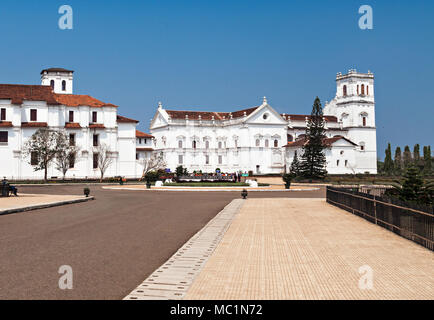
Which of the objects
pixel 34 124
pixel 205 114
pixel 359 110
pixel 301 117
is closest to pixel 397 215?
pixel 34 124

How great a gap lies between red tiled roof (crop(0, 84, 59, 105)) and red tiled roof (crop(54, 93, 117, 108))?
1.81 meters

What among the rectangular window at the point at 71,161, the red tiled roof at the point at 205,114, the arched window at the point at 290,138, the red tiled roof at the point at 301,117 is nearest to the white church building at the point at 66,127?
the rectangular window at the point at 71,161

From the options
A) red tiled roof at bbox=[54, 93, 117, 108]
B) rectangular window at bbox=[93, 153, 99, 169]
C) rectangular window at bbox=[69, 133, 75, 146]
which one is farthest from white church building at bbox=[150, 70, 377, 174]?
rectangular window at bbox=[69, 133, 75, 146]

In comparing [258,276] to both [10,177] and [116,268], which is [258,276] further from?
[10,177]

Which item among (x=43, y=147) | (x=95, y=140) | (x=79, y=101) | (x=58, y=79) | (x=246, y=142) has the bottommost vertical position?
(x=43, y=147)

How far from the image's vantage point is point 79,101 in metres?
75.1

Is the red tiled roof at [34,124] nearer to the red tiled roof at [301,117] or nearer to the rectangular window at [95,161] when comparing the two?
the rectangular window at [95,161]

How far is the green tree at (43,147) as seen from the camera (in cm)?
6425

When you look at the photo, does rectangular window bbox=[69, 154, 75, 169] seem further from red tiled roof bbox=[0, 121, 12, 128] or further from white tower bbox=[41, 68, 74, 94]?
white tower bbox=[41, 68, 74, 94]

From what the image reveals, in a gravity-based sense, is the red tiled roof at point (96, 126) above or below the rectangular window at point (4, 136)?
above

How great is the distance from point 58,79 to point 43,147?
28.6 metres

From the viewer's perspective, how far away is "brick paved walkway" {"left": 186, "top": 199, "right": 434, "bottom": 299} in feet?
22.8

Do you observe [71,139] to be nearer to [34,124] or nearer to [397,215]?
[34,124]

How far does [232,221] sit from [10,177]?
58434mm
